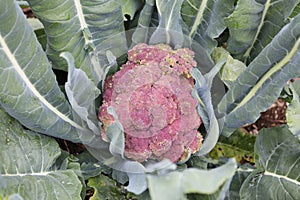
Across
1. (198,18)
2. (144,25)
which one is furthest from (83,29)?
(198,18)

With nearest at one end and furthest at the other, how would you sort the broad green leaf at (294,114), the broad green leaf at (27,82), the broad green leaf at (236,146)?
the broad green leaf at (27,82) < the broad green leaf at (294,114) < the broad green leaf at (236,146)

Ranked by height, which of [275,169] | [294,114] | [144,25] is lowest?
[275,169]

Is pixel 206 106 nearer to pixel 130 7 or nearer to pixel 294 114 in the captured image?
pixel 294 114

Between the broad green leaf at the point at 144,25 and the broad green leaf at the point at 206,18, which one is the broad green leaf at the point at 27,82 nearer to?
the broad green leaf at the point at 144,25

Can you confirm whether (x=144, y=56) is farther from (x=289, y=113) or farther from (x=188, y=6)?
(x=289, y=113)

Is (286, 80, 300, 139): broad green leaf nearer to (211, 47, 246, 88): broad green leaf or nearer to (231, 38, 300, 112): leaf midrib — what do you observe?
(231, 38, 300, 112): leaf midrib

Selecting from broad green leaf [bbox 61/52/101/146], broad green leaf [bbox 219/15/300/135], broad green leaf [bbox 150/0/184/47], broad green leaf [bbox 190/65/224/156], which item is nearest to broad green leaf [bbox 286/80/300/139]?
broad green leaf [bbox 219/15/300/135]

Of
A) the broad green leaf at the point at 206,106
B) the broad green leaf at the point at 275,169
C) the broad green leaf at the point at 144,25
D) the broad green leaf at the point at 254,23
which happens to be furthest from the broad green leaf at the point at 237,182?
the broad green leaf at the point at 144,25
